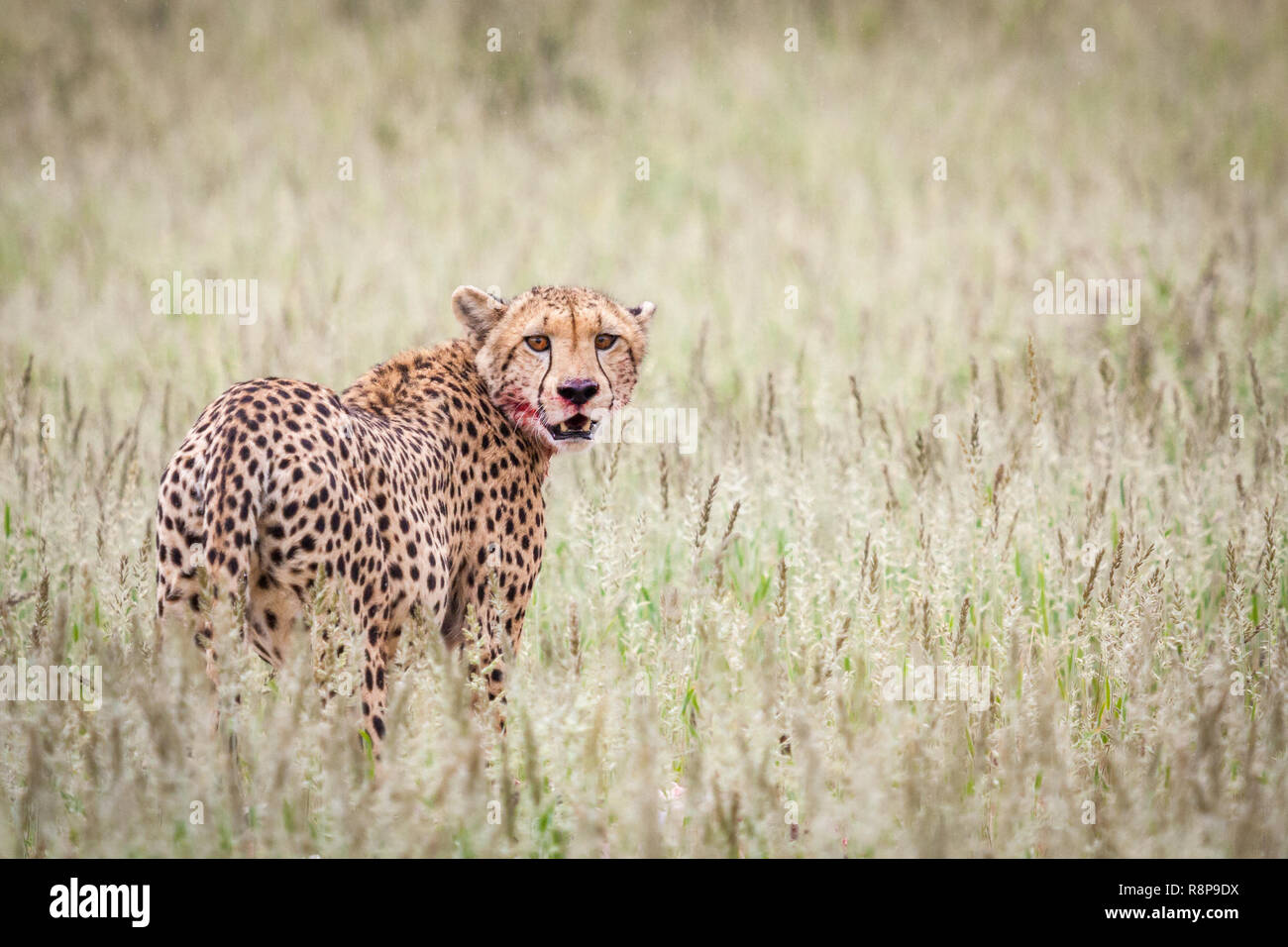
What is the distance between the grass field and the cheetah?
0.20m

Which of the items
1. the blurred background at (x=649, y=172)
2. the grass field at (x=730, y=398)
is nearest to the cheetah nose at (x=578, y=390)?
the grass field at (x=730, y=398)

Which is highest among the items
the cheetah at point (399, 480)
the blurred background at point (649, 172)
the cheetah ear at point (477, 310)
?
the blurred background at point (649, 172)

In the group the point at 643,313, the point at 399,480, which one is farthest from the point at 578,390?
the point at 399,480

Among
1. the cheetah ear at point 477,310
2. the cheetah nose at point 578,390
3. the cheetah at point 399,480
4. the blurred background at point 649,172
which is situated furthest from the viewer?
the blurred background at point 649,172

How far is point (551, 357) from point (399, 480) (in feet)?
2.79

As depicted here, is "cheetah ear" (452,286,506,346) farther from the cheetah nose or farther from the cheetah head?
the cheetah nose

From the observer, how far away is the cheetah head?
13.3 ft

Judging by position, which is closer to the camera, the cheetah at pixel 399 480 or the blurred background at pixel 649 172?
the cheetah at pixel 399 480

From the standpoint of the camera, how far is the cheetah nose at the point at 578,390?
4.00 meters

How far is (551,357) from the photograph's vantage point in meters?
4.10

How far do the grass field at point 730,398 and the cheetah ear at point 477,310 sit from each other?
0.67 meters

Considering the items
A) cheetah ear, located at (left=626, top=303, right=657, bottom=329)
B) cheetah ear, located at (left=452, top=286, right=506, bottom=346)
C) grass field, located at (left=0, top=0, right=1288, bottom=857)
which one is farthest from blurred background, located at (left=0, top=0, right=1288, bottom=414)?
cheetah ear, located at (left=452, top=286, right=506, bottom=346)

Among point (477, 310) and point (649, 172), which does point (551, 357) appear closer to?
point (477, 310)

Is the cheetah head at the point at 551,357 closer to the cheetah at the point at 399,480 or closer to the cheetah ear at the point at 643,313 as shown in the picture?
the cheetah at the point at 399,480
